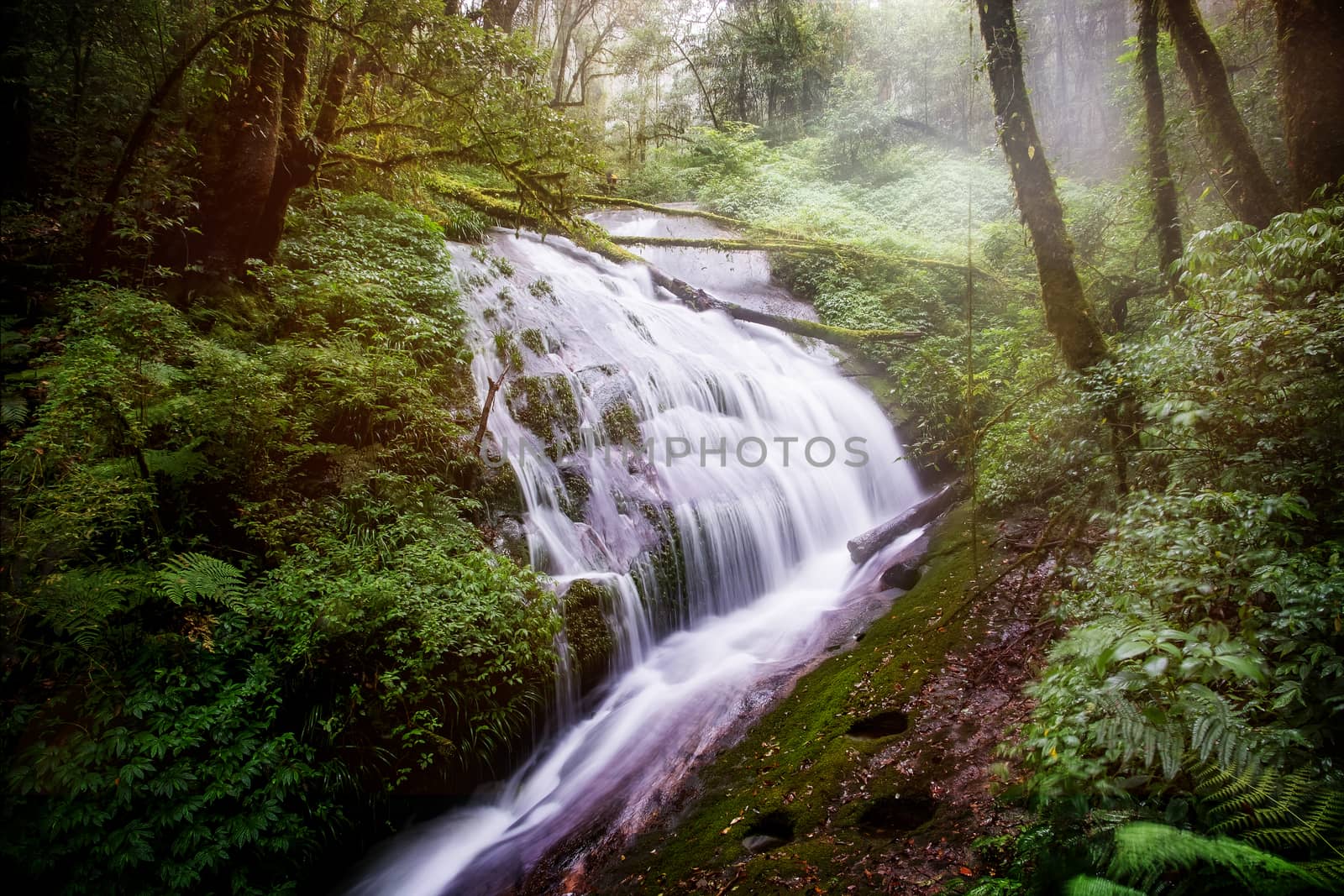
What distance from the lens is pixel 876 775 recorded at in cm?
356

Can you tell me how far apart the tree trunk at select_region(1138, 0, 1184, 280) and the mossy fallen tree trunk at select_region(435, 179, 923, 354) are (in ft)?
16.3

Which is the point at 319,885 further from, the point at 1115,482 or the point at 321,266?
the point at 1115,482

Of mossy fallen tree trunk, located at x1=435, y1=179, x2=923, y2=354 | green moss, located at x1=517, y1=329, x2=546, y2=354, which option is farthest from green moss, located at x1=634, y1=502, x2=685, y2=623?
mossy fallen tree trunk, located at x1=435, y1=179, x2=923, y2=354

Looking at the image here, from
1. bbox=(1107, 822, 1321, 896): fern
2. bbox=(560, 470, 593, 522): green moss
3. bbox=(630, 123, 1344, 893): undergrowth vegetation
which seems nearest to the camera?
bbox=(1107, 822, 1321, 896): fern

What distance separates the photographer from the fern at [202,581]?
152 inches

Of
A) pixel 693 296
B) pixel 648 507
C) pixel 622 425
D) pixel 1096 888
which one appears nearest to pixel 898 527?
pixel 648 507

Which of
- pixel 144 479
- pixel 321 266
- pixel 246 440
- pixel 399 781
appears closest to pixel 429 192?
pixel 321 266

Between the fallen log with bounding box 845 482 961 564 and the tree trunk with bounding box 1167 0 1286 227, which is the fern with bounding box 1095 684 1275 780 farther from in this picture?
the tree trunk with bounding box 1167 0 1286 227

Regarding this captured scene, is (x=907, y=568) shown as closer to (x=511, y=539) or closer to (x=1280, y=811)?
(x=511, y=539)

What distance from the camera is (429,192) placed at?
35.1ft

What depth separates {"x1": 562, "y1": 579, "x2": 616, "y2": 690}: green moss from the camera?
594 centimetres

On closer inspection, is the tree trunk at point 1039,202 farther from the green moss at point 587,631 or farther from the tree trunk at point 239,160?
the tree trunk at point 239,160

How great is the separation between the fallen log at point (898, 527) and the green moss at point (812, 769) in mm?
2308

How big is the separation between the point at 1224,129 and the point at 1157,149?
171 centimetres
